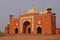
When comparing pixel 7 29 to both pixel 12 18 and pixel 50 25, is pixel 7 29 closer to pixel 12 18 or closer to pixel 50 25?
pixel 12 18

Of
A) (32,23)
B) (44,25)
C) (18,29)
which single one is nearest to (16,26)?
(18,29)

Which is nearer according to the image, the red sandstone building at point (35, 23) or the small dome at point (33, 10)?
the red sandstone building at point (35, 23)

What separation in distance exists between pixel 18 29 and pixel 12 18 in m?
2.22

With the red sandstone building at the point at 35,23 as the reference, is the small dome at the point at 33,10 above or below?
above

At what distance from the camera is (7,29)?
26.5 m

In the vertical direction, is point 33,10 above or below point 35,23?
above

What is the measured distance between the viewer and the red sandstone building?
66.6 feet

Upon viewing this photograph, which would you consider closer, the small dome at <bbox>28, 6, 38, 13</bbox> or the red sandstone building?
the red sandstone building

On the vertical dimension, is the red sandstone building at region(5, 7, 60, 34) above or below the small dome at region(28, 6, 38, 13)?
below

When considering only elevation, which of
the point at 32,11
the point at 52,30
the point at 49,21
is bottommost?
the point at 52,30

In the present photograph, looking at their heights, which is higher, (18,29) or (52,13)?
(52,13)

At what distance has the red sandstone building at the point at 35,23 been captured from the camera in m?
20.3

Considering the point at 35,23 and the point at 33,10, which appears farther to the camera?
the point at 33,10

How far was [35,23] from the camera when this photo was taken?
21375mm
